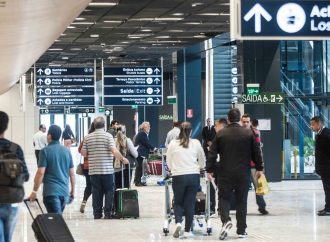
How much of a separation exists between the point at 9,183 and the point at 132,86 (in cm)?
2233

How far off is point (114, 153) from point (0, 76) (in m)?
21.4

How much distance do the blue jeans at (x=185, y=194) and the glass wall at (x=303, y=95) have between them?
47.1ft

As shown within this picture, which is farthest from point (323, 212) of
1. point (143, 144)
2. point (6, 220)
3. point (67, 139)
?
point (143, 144)

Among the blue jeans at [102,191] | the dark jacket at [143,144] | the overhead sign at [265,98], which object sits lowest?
the blue jeans at [102,191]

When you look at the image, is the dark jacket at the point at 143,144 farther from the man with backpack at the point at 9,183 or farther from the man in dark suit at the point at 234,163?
the man with backpack at the point at 9,183

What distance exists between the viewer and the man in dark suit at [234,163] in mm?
11617

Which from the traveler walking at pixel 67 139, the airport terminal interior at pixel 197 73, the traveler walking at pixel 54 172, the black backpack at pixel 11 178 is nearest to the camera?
the black backpack at pixel 11 178

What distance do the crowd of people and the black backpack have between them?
0.73 feet

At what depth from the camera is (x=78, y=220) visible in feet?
49.1

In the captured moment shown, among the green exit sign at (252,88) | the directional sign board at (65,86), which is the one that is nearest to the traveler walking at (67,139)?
the directional sign board at (65,86)

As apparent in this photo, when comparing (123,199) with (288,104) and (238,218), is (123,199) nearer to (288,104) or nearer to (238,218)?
(238,218)

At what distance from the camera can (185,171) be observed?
12.0 m

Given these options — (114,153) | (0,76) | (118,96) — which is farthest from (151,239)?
(0,76)

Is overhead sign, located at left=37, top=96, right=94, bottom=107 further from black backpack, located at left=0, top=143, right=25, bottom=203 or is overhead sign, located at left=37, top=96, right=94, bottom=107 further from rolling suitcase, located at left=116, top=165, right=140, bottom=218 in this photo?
black backpack, located at left=0, top=143, right=25, bottom=203
